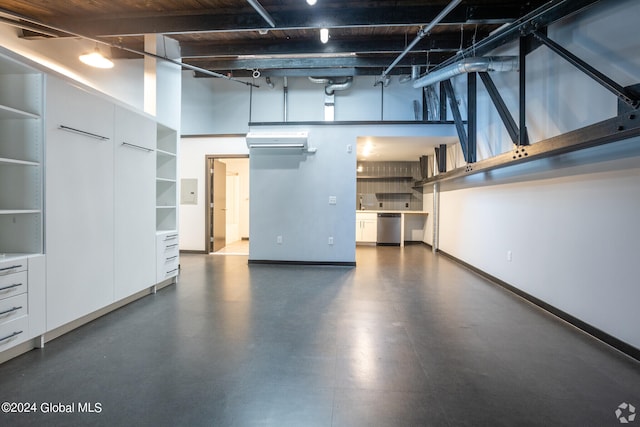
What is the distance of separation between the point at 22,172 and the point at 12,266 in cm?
77

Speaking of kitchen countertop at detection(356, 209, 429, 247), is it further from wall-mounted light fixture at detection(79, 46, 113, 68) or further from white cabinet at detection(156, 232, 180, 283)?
wall-mounted light fixture at detection(79, 46, 113, 68)

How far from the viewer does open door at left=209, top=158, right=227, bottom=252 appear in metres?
6.65

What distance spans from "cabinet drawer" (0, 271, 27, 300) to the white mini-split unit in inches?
133

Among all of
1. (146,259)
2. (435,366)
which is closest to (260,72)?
(146,259)

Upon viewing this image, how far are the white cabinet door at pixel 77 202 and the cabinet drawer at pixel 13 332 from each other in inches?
7.0

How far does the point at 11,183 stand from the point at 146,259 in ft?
4.89

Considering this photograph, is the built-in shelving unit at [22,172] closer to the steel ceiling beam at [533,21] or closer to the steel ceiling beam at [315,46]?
the steel ceiling beam at [315,46]

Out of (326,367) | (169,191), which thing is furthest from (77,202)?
(326,367)

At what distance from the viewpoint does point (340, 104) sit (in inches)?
274

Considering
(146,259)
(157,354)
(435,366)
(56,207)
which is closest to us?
(435,366)

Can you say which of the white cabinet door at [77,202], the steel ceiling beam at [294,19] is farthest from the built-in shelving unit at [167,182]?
the steel ceiling beam at [294,19]

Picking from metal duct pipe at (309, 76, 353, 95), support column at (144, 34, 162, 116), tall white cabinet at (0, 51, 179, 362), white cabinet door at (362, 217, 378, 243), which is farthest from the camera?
white cabinet door at (362, 217, 378, 243)

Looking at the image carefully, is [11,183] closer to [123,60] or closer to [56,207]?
[56,207]

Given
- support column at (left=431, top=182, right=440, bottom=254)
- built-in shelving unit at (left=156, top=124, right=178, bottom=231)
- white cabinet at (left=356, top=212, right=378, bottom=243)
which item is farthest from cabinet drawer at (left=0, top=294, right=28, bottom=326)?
support column at (left=431, top=182, right=440, bottom=254)
